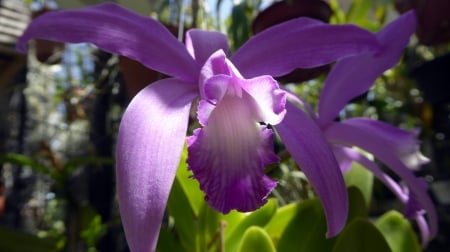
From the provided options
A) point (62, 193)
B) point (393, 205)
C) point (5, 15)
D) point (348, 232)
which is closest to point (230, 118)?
point (348, 232)

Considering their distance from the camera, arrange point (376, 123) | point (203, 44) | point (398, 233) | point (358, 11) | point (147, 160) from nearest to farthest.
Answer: point (147, 160) < point (203, 44) < point (376, 123) < point (398, 233) < point (358, 11)

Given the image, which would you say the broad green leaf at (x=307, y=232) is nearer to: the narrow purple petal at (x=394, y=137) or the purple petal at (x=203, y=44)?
the narrow purple petal at (x=394, y=137)

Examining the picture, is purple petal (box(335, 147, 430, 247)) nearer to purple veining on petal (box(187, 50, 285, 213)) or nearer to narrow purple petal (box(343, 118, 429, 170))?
narrow purple petal (box(343, 118, 429, 170))

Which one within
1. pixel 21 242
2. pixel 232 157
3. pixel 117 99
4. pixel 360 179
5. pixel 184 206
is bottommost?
pixel 117 99

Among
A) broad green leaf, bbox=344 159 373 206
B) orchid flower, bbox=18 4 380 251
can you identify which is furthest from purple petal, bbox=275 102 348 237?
broad green leaf, bbox=344 159 373 206

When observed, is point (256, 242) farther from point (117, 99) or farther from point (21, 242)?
point (117, 99)

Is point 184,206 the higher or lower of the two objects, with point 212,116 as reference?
lower

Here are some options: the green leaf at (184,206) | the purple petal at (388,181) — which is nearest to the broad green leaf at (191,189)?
the green leaf at (184,206)

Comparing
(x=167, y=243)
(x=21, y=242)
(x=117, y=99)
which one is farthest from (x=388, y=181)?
(x=117, y=99)
